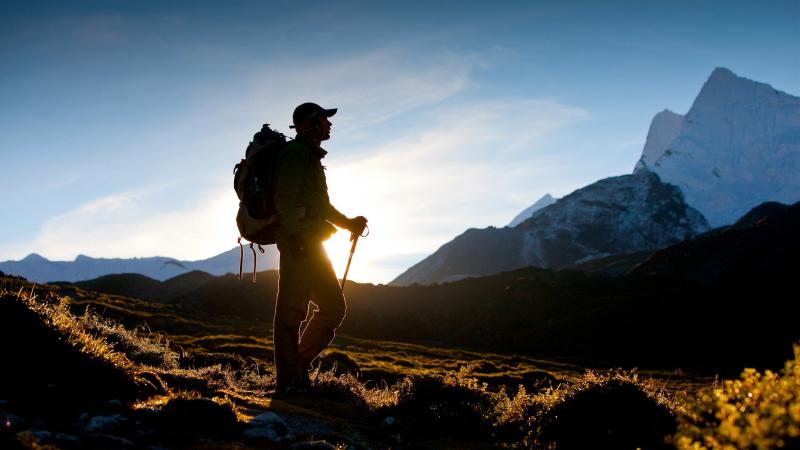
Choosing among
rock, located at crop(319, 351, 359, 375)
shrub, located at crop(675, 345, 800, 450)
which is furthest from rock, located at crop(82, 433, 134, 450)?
rock, located at crop(319, 351, 359, 375)

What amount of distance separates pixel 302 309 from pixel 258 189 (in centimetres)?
155

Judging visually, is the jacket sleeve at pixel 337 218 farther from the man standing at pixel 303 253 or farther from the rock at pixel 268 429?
the rock at pixel 268 429

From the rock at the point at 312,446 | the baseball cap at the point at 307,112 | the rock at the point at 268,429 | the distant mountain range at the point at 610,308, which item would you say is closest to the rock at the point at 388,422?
the rock at the point at 268,429

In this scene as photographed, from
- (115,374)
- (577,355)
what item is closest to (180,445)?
(115,374)

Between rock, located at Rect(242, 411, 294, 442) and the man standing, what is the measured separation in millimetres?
2341

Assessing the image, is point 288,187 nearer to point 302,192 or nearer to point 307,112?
point 302,192

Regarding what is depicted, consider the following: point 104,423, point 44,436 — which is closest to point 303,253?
point 104,423

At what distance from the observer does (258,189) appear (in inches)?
267

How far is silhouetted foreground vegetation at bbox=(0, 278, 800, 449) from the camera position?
2.79 meters

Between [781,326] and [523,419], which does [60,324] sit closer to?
[523,419]

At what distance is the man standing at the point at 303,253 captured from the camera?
22.0ft

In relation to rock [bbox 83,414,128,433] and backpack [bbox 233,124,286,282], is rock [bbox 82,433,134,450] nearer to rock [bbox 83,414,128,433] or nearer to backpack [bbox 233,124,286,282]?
→ rock [bbox 83,414,128,433]

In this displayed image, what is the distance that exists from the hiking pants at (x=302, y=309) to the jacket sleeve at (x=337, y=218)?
77 centimetres

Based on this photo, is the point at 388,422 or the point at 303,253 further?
the point at 303,253
